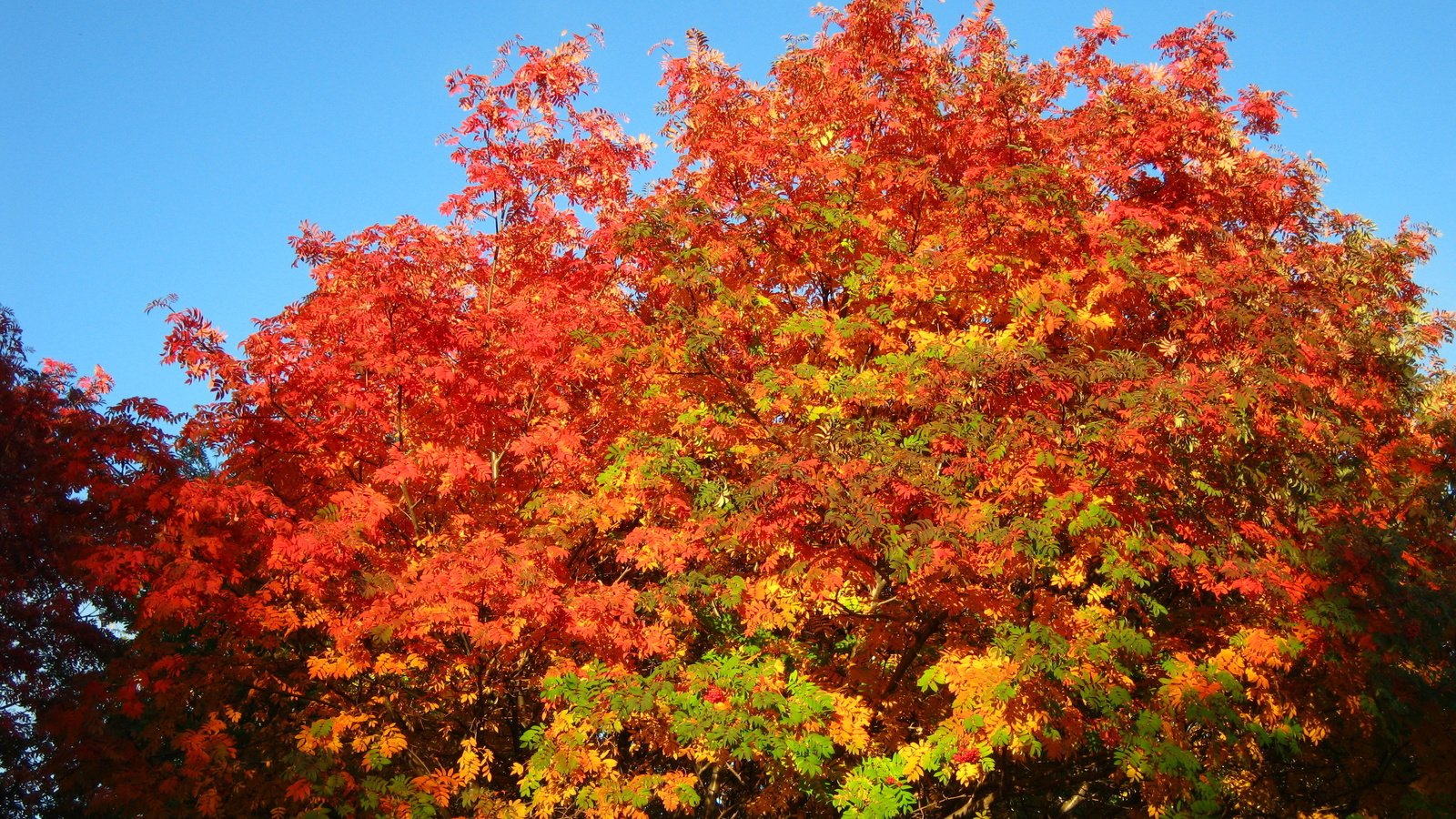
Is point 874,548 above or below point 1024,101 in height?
below

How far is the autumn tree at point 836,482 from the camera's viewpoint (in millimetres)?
8211

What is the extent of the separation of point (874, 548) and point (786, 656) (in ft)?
6.26

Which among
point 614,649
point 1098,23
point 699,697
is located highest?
point 1098,23

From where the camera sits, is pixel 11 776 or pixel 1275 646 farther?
pixel 11 776

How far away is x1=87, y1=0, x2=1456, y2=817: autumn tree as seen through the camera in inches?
323

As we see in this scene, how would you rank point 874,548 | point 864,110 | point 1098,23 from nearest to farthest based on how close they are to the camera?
point 874,548, point 864,110, point 1098,23

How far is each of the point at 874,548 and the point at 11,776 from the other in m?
9.46

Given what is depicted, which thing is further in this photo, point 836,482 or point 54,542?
point 54,542

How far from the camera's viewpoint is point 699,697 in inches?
333

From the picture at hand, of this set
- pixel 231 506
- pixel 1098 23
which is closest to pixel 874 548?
pixel 231 506

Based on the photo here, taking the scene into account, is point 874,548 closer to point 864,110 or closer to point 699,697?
point 699,697

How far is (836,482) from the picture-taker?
7887 mm

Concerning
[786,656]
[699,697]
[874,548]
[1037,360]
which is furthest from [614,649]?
[1037,360]

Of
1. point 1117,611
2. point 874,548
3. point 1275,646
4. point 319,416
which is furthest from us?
point 319,416
